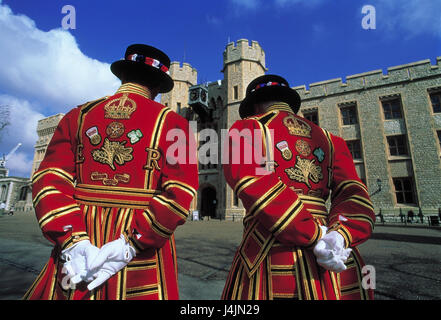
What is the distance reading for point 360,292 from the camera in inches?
51.5

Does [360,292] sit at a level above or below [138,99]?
below

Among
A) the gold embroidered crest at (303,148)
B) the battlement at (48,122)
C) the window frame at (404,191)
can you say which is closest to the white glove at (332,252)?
the gold embroidered crest at (303,148)

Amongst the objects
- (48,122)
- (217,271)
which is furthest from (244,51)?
(48,122)

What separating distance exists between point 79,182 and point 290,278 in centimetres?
134

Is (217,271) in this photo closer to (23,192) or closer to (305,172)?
(305,172)

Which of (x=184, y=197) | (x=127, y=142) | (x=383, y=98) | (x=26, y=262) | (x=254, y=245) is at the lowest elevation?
(x=26, y=262)

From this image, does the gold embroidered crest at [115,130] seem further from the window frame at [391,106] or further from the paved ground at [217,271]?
the window frame at [391,106]

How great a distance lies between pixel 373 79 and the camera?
16.7 meters

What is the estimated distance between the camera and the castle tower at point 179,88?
2547cm

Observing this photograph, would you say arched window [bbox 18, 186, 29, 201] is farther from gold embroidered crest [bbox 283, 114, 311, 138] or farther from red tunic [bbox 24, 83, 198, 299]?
gold embroidered crest [bbox 283, 114, 311, 138]

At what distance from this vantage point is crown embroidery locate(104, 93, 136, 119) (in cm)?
146

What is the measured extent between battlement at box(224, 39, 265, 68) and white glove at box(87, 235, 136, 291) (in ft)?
73.8

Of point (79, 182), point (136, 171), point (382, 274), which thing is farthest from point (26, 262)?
point (382, 274)

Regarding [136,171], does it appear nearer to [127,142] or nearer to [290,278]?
[127,142]
